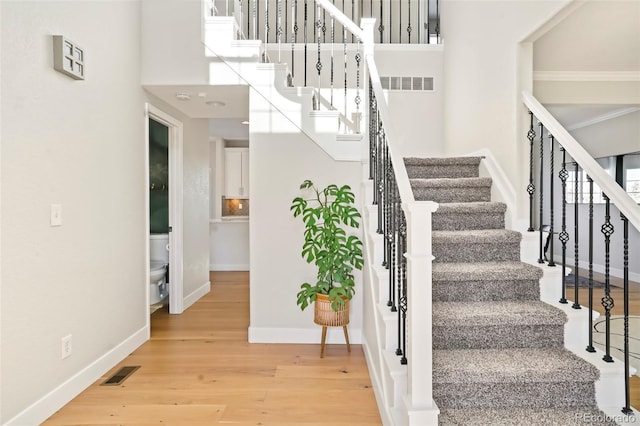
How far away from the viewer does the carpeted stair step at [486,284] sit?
235cm

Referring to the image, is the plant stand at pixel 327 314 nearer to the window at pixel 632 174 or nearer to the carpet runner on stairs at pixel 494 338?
the carpet runner on stairs at pixel 494 338

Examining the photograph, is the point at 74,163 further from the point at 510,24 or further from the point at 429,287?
the point at 510,24

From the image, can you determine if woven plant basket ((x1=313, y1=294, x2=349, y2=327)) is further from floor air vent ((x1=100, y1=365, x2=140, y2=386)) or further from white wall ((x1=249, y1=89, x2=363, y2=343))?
floor air vent ((x1=100, y1=365, x2=140, y2=386))

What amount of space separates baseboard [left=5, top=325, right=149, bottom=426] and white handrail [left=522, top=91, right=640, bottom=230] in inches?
126

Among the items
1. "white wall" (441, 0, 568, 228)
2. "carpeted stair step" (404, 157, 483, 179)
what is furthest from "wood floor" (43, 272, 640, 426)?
"white wall" (441, 0, 568, 228)

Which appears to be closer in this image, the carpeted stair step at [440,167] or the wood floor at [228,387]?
the wood floor at [228,387]

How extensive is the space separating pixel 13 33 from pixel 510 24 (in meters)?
3.20

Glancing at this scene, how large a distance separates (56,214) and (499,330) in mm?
2628

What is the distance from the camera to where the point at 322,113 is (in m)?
3.22

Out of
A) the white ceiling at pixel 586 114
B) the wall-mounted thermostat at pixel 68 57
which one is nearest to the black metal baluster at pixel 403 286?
Result: the wall-mounted thermostat at pixel 68 57

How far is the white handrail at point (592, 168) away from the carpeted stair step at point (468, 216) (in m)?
0.64

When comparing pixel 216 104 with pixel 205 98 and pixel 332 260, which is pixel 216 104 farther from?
pixel 332 260

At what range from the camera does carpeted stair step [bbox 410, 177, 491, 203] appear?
302 centimetres

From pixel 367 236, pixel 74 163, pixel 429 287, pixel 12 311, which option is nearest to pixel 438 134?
pixel 367 236
